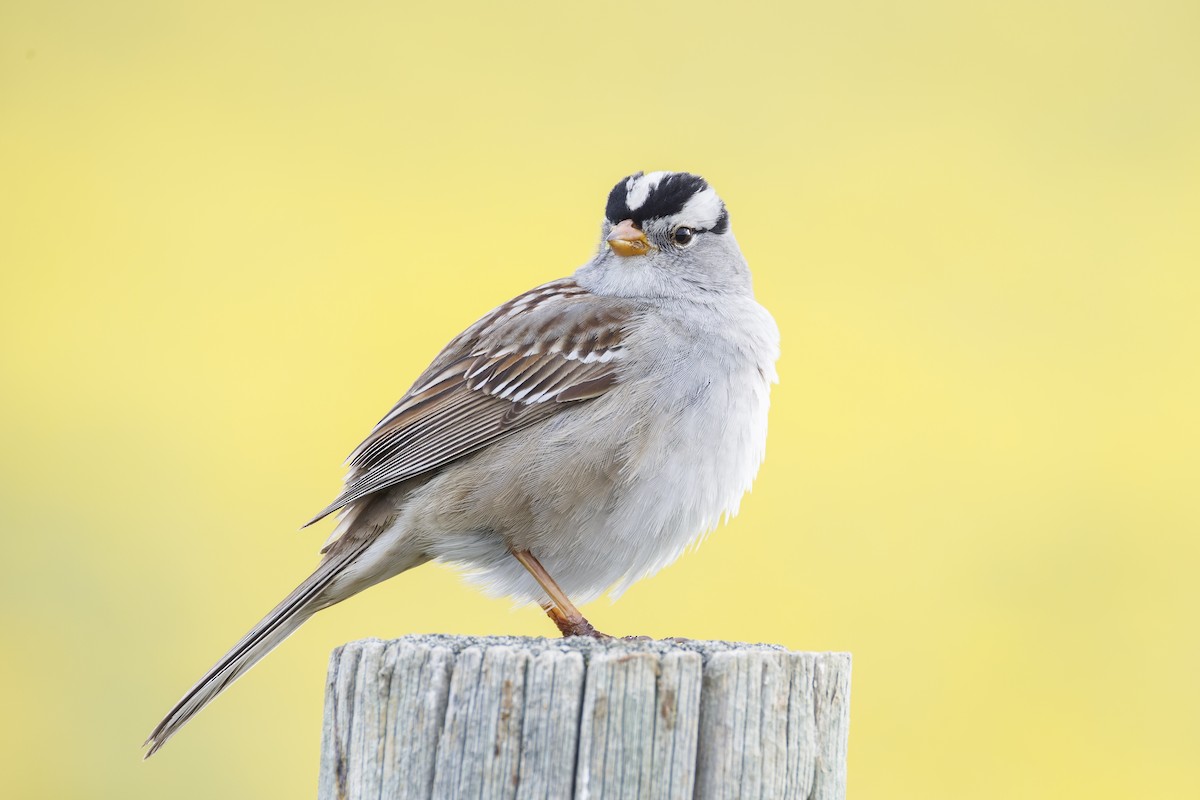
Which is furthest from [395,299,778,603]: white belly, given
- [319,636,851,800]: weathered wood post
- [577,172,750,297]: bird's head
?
[319,636,851,800]: weathered wood post

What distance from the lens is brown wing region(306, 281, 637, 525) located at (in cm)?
536

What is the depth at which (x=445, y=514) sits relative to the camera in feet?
17.3

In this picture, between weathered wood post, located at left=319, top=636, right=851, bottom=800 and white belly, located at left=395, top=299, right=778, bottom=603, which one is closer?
weathered wood post, located at left=319, top=636, right=851, bottom=800

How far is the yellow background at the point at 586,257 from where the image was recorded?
792cm

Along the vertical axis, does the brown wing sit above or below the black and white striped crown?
below

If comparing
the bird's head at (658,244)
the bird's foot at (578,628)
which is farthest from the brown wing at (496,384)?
the bird's foot at (578,628)

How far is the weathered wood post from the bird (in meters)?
1.74

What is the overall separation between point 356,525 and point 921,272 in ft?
19.7

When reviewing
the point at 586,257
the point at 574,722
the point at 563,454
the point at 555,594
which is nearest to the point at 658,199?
the point at 563,454

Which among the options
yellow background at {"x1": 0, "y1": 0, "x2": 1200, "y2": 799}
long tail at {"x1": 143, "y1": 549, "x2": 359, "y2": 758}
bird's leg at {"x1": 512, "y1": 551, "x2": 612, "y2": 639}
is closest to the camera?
long tail at {"x1": 143, "y1": 549, "x2": 359, "y2": 758}

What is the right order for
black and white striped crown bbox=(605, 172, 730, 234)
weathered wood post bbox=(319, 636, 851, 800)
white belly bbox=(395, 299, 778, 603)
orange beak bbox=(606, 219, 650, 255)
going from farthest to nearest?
black and white striped crown bbox=(605, 172, 730, 234)
orange beak bbox=(606, 219, 650, 255)
white belly bbox=(395, 299, 778, 603)
weathered wood post bbox=(319, 636, 851, 800)

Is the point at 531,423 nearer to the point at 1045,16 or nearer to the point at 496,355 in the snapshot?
the point at 496,355

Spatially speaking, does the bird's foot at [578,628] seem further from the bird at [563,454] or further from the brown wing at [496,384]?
the brown wing at [496,384]

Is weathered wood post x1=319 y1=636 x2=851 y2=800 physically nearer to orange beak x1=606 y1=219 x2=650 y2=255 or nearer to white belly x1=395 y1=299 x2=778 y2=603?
white belly x1=395 y1=299 x2=778 y2=603
